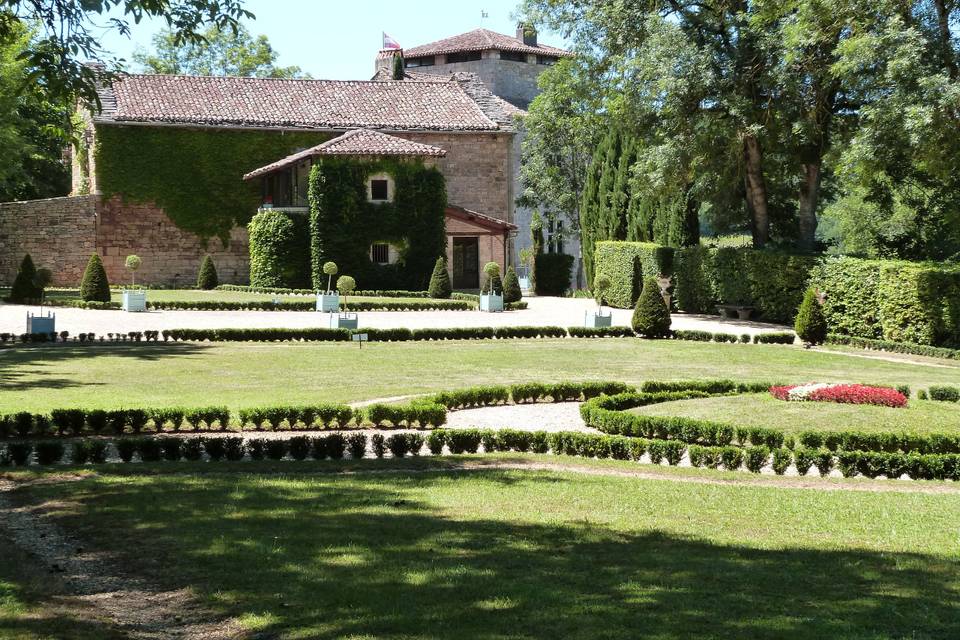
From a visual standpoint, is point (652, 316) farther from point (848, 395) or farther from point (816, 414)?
point (816, 414)

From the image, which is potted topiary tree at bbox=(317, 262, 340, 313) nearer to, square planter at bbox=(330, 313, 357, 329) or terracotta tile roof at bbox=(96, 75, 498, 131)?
square planter at bbox=(330, 313, 357, 329)

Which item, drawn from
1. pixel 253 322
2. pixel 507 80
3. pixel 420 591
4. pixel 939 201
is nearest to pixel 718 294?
pixel 939 201

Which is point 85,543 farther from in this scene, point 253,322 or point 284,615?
point 253,322

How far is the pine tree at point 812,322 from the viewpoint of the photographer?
2902 centimetres

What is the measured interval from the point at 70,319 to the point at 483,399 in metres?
17.7

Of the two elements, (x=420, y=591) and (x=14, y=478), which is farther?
(x=14, y=478)

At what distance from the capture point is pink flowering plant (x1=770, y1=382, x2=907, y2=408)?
52.9ft

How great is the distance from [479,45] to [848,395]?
205ft

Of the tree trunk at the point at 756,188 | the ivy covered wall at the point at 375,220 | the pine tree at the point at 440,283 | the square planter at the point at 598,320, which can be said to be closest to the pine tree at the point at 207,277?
the ivy covered wall at the point at 375,220

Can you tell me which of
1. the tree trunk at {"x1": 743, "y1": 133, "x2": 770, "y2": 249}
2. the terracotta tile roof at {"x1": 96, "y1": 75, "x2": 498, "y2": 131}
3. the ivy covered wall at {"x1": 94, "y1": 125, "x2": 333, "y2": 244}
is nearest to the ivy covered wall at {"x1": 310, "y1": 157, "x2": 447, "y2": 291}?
the terracotta tile roof at {"x1": 96, "y1": 75, "x2": 498, "y2": 131}

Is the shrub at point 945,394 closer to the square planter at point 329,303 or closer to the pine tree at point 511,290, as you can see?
the square planter at point 329,303

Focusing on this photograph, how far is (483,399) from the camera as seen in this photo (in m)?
18.5

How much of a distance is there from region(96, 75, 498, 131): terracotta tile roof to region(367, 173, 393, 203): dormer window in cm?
589

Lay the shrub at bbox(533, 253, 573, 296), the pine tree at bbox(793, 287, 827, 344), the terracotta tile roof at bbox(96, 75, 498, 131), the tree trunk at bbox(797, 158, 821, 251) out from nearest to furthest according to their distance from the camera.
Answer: the pine tree at bbox(793, 287, 827, 344)
the tree trunk at bbox(797, 158, 821, 251)
the terracotta tile roof at bbox(96, 75, 498, 131)
the shrub at bbox(533, 253, 573, 296)
